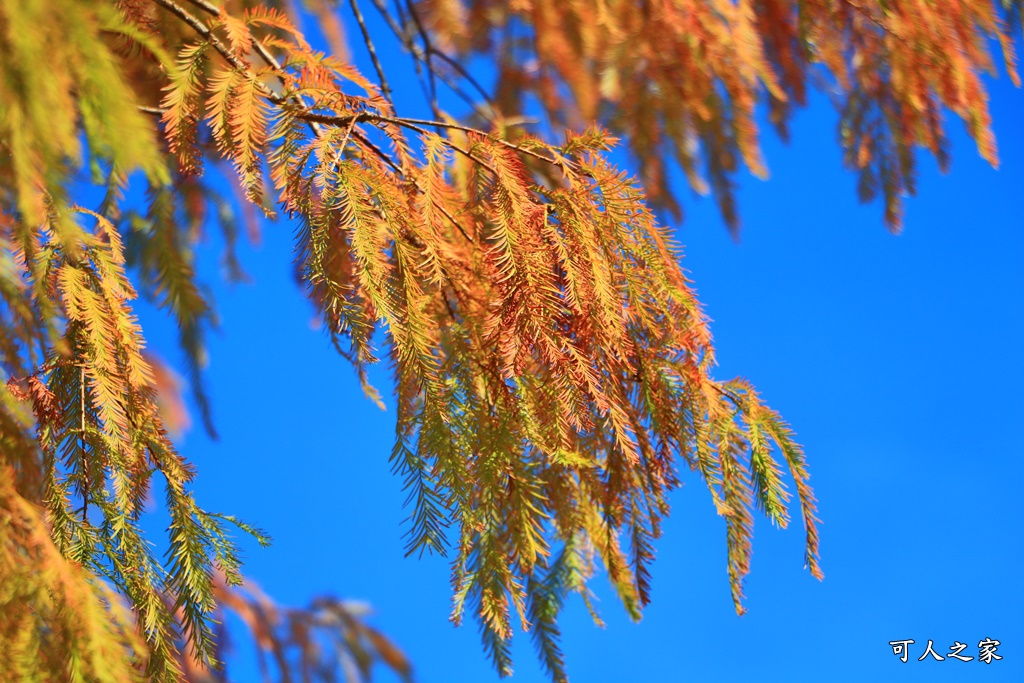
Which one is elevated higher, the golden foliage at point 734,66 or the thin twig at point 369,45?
the golden foliage at point 734,66

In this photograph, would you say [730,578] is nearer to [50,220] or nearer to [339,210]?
[339,210]

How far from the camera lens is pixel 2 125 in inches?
21.6

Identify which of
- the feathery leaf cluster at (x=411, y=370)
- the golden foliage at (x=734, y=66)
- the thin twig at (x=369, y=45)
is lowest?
the feathery leaf cluster at (x=411, y=370)

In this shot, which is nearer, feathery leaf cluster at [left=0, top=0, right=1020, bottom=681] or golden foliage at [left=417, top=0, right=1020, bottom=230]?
feathery leaf cluster at [left=0, top=0, right=1020, bottom=681]

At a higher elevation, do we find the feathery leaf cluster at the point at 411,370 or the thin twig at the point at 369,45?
the thin twig at the point at 369,45

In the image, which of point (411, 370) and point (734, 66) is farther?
point (734, 66)

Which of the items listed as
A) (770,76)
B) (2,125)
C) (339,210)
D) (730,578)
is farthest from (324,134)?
(770,76)

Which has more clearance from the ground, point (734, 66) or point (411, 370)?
point (734, 66)

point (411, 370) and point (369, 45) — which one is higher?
point (369, 45)

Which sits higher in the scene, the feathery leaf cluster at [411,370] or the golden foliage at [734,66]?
the golden foliage at [734,66]

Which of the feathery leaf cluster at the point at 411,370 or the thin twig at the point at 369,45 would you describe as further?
the thin twig at the point at 369,45

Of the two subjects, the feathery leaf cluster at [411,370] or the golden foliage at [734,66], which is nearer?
the feathery leaf cluster at [411,370]

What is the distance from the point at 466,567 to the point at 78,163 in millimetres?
470

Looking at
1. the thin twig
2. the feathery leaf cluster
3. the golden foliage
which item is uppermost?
the golden foliage
